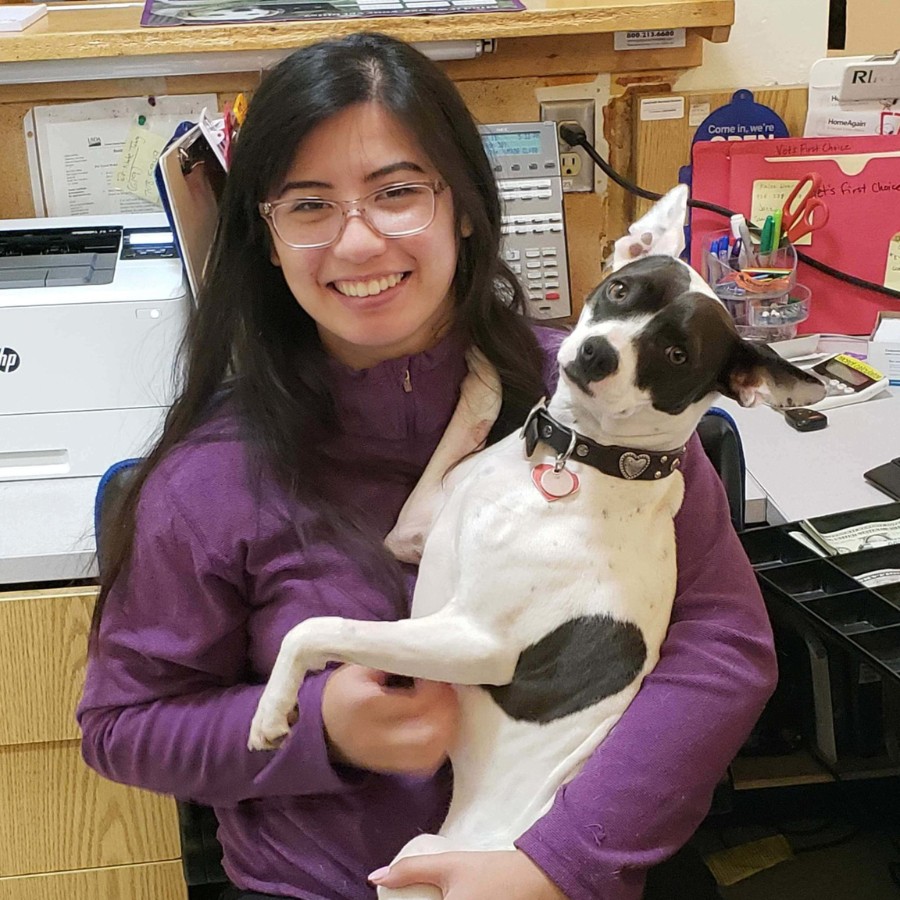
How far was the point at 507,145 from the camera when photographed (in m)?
1.84

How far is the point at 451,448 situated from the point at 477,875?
1.35 ft

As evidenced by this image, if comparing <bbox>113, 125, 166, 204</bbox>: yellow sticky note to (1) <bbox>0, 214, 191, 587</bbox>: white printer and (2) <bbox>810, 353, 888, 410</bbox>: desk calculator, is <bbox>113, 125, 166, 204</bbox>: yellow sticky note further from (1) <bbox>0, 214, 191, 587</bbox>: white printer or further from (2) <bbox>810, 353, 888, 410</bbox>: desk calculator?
(2) <bbox>810, 353, 888, 410</bbox>: desk calculator

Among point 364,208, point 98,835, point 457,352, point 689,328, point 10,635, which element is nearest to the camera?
point 689,328

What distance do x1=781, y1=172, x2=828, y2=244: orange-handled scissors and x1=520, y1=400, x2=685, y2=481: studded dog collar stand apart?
1.04 metres

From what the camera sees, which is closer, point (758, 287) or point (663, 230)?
point (663, 230)

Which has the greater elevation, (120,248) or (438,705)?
(120,248)

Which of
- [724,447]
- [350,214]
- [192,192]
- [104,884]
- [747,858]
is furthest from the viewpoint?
[747,858]

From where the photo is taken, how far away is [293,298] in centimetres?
118

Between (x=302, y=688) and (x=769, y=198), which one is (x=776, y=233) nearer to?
(x=769, y=198)

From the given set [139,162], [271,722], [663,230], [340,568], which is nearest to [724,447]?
[663,230]

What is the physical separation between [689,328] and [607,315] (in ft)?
0.25

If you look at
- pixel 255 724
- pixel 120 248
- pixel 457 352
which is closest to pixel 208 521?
pixel 255 724

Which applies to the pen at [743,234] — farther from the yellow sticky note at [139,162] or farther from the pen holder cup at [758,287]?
the yellow sticky note at [139,162]

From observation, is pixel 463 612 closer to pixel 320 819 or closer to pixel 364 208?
pixel 320 819
